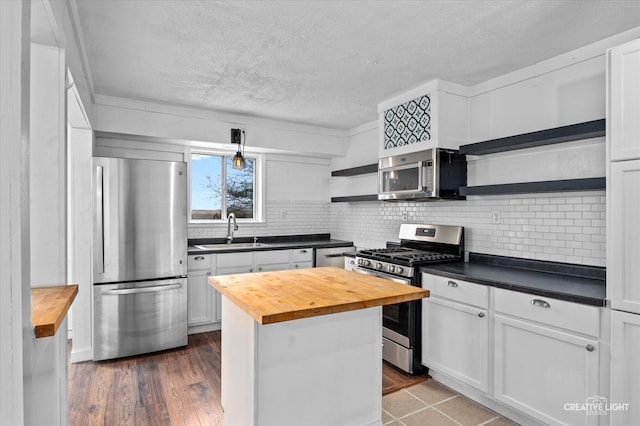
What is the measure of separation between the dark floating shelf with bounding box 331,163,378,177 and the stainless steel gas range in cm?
90

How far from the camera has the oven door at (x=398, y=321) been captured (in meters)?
3.06

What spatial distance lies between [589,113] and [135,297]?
157 inches

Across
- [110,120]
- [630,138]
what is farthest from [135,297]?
[630,138]

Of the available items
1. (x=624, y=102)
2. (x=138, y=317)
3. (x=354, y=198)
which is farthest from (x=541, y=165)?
(x=138, y=317)

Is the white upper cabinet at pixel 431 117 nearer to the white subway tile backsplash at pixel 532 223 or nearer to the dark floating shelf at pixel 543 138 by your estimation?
the dark floating shelf at pixel 543 138

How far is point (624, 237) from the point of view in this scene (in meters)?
1.90

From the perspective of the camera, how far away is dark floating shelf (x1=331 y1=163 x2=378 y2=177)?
430 cm

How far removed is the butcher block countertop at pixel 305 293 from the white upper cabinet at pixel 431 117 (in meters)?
1.58

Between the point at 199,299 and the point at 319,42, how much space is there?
2.95 m

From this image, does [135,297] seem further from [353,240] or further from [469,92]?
[469,92]

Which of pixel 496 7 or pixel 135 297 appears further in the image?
pixel 135 297

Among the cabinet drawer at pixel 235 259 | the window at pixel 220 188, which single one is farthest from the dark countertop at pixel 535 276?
the window at pixel 220 188

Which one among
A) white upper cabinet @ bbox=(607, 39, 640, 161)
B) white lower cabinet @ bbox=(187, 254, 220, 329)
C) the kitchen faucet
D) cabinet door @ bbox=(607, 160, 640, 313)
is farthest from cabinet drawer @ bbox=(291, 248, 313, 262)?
white upper cabinet @ bbox=(607, 39, 640, 161)

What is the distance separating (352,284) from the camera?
85.0 inches
